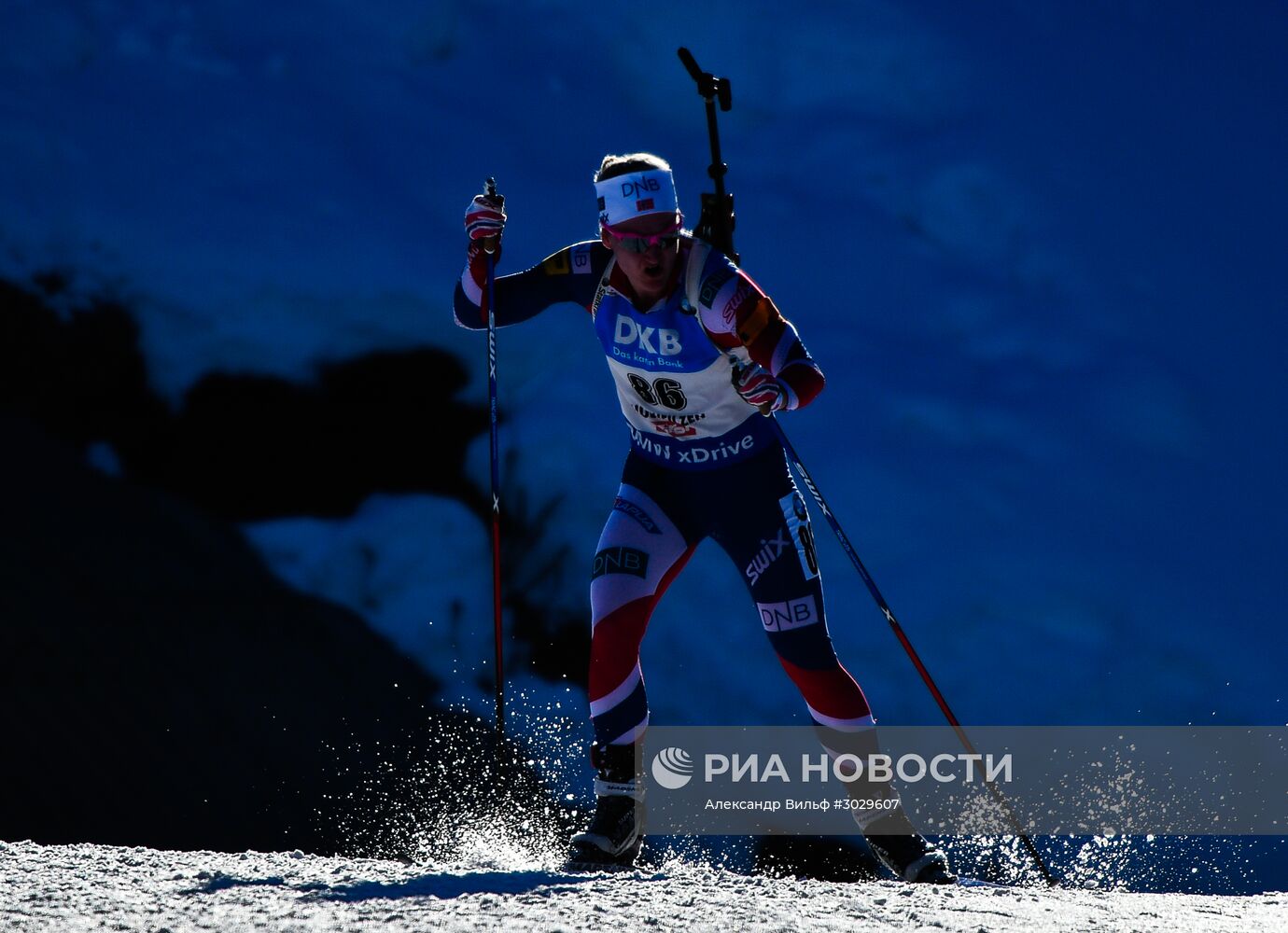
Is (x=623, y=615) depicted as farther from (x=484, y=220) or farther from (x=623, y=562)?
(x=484, y=220)

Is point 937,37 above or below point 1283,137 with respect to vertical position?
above

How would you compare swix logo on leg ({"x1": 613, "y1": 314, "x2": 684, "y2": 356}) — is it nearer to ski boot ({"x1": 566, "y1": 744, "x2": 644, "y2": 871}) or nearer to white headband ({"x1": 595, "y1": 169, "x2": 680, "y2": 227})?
white headband ({"x1": 595, "y1": 169, "x2": 680, "y2": 227})

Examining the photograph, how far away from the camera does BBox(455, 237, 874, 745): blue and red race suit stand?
3834 millimetres

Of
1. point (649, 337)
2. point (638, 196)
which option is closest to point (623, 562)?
point (649, 337)

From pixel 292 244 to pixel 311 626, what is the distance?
309cm

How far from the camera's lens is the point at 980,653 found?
794 centimetres

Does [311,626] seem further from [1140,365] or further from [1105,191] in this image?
[1105,191]

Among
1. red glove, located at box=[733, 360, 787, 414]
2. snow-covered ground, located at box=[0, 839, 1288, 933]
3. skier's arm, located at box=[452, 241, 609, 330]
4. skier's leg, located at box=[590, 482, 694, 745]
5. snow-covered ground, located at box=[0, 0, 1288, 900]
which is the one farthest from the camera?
snow-covered ground, located at box=[0, 0, 1288, 900]

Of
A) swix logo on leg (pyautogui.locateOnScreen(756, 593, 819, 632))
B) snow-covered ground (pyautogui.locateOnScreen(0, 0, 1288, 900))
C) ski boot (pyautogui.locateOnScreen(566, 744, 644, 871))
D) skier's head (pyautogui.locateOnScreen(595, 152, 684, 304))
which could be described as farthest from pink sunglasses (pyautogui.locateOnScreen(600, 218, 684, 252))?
snow-covered ground (pyautogui.locateOnScreen(0, 0, 1288, 900))

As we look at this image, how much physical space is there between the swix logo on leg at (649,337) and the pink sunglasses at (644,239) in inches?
8.8

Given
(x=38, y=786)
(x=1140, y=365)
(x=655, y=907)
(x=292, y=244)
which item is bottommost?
(x=655, y=907)

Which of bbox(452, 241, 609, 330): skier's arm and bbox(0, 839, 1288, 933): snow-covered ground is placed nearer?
bbox(0, 839, 1288, 933): snow-covered ground

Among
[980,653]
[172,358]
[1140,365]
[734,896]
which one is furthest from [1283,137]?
[734,896]

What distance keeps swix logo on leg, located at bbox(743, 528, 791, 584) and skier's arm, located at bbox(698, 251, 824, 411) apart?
414 mm
